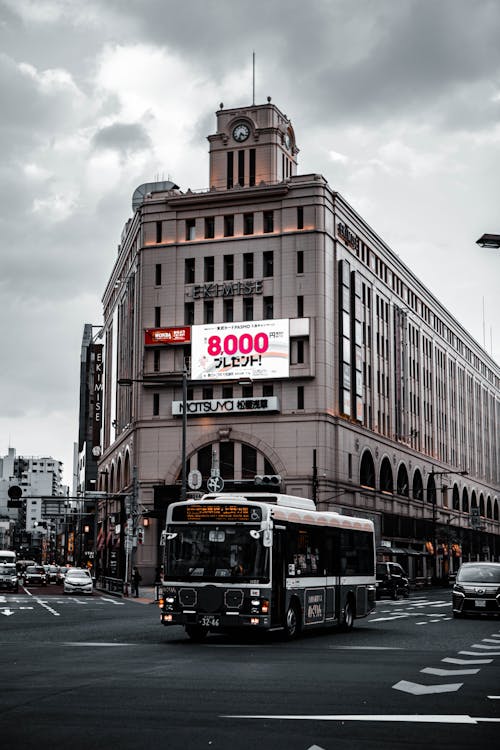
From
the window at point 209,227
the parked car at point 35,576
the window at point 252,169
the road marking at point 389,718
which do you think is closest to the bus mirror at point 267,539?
the road marking at point 389,718

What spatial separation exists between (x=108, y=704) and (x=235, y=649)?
9734 mm

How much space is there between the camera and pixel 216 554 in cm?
2330

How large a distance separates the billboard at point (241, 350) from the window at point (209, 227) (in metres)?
7.61

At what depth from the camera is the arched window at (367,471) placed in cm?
8457

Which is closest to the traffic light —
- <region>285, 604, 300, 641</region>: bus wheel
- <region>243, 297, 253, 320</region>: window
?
<region>285, 604, 300, 641</region>: bus wheel

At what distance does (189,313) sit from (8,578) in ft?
85.1

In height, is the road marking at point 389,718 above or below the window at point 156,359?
below

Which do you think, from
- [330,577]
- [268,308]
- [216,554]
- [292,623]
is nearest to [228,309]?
[268,308]

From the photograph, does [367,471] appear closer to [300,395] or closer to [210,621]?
[300,395]

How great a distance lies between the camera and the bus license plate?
75.4ft

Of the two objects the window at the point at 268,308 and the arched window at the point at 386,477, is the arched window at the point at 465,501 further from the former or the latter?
the window at the point at 268,308

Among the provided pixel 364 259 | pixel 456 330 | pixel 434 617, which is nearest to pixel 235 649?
pixel 434 617

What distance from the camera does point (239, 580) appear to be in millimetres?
22953

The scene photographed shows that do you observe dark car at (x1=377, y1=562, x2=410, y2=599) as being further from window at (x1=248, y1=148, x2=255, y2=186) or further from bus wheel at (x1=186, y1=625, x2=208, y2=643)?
window at (x1=248, y1=148, x2=255, y2=186)
